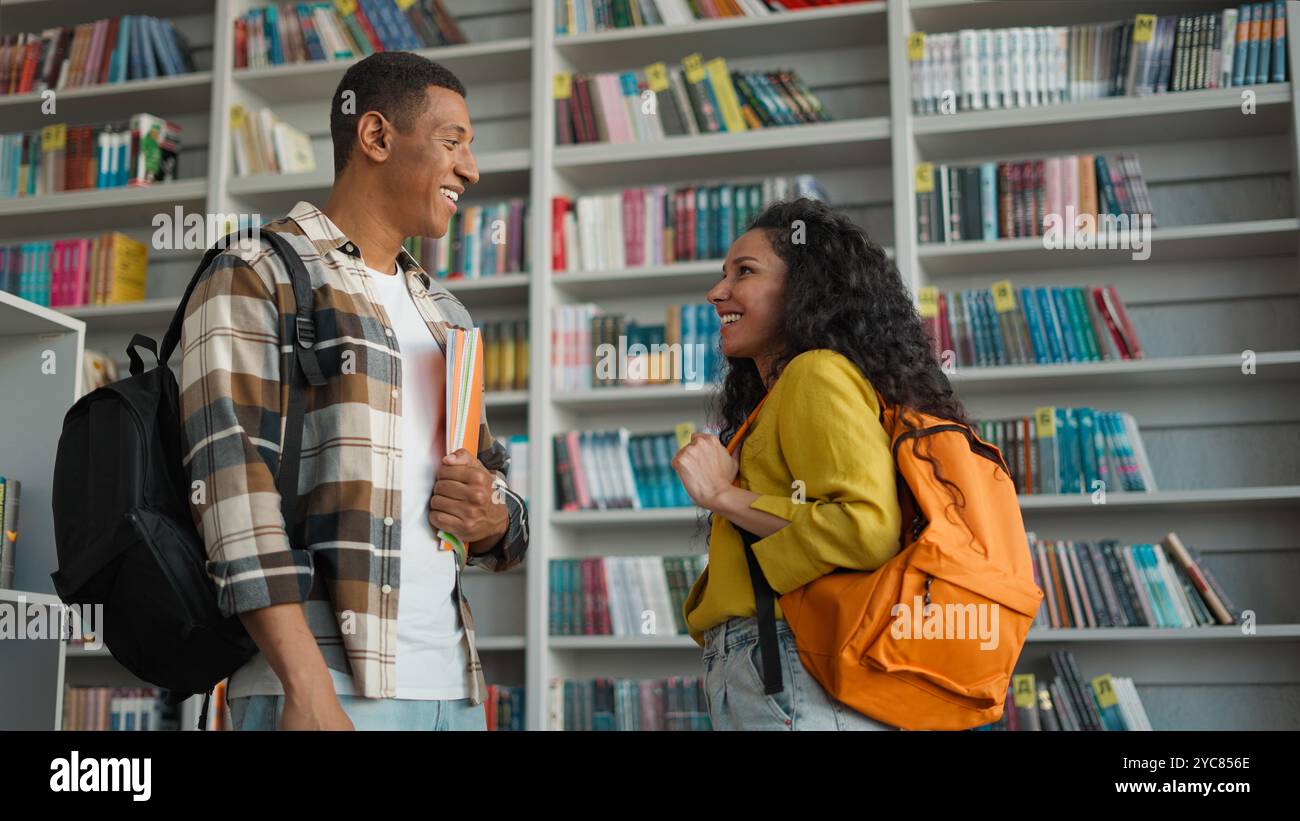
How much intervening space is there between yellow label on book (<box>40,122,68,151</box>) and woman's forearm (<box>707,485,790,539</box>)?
3.58 m

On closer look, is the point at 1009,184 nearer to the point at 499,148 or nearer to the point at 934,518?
the point at 499,148

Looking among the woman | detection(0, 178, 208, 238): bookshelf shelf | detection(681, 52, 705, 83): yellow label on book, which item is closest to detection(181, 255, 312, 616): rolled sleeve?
the woman

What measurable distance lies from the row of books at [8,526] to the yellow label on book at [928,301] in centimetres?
234

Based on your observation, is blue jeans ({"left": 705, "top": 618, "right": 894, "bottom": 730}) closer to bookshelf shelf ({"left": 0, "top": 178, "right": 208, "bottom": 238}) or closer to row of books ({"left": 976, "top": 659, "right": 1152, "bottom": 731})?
row of books ({"left": 976, "top": 659, "right": 1152, "bottom": 731})

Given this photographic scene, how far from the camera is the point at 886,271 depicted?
185 centimetres

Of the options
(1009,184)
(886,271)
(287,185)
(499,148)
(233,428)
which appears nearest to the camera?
(233,428)

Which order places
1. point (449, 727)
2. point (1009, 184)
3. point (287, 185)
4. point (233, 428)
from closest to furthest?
1. point (233, 428)
2. point (449, 727)
3. point (1009, 184)
4. point (287, 185)

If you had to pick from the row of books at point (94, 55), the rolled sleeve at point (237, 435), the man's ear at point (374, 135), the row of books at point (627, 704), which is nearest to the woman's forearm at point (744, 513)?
the rolled sleeve at point (237, 435)

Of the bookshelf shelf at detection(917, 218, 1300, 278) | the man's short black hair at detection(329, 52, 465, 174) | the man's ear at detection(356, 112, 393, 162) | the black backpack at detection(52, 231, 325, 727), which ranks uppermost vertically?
the bookshelf shelf at detection(917, 218, 1300, 278)

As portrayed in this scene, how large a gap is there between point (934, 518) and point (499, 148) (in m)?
3.11

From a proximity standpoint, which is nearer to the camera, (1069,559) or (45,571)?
(45,571)

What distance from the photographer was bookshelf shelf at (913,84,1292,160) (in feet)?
11.2

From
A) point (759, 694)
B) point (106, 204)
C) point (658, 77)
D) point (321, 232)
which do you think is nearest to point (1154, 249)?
point (658, 77)
